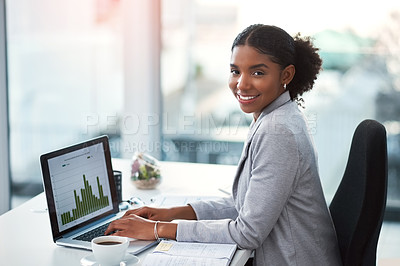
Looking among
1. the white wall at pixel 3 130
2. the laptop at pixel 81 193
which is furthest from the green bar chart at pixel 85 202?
the white wall at pixel 3 130

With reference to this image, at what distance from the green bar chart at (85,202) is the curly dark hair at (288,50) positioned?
62cm

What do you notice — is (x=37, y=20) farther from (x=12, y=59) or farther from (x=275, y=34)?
(x=275, y=34)

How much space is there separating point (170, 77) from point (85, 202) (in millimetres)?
1618

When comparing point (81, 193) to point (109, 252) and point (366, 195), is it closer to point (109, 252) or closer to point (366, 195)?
point (109, 252)

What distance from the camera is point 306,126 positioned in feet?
5.80

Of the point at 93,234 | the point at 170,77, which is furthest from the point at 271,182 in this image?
the point at 170,77

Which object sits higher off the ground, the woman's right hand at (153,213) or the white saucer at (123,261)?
the woman's right hand at (153,213)

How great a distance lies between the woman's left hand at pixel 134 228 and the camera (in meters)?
1.70

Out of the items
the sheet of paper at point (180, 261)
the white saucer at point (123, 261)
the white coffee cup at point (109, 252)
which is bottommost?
the white saucer at point (123, 261)

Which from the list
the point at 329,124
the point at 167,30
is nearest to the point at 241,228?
the point at 329,124

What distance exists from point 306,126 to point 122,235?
2.03 ft

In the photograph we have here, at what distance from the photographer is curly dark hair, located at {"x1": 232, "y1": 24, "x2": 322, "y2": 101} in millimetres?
1752

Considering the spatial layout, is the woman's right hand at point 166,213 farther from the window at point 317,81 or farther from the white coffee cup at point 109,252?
the window at point 317,81

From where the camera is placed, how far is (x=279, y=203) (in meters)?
1.64
